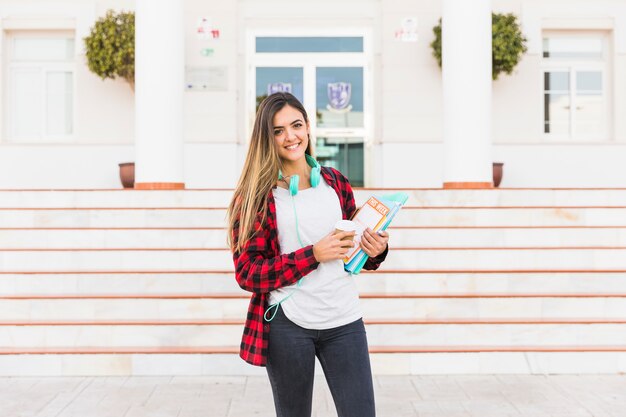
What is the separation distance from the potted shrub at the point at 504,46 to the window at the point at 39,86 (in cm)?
583

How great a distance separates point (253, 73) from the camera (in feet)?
34.5

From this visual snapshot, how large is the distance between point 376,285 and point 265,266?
3.24 meters

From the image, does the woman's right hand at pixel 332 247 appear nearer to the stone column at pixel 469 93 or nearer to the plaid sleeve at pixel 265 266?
the plaid sleeve at pixel 265 266

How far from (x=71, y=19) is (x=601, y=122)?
8.47 meters

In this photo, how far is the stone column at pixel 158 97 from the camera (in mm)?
7094

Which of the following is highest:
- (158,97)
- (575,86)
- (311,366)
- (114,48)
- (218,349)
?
(114,48)

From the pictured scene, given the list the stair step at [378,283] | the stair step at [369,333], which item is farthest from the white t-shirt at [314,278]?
the stair step at [378,283]

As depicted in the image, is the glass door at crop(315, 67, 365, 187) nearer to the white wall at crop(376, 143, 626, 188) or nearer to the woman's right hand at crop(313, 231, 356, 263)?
the white wall at crop(376, 143, 626, 188)

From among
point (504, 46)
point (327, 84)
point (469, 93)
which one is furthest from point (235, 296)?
point (327, 84)

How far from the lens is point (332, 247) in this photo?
1.95m

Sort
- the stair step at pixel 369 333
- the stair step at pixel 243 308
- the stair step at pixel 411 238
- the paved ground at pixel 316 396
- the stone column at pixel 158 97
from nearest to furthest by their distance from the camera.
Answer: the paved ground at pixel 316 396, the stair step at pixel 369 333, the stair step at pixel 243 308, the stair step at pixel 411 238, the stone column at pixel 158 97

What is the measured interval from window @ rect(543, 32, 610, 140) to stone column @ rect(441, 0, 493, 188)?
3.75 meters

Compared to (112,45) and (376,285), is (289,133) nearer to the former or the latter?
(376,285)

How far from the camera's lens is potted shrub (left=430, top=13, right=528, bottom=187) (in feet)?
30.3
